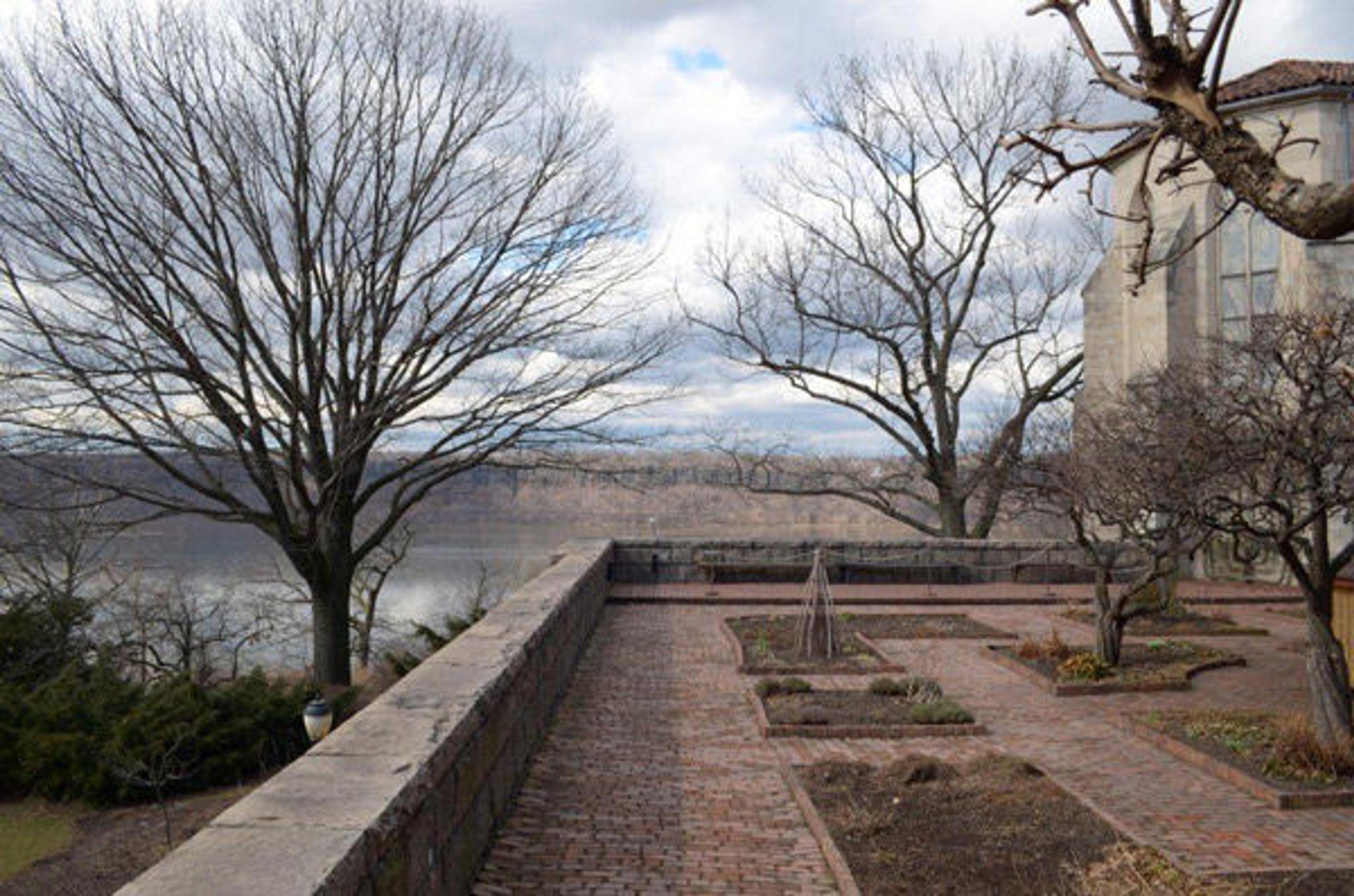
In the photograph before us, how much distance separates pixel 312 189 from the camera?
16.6m

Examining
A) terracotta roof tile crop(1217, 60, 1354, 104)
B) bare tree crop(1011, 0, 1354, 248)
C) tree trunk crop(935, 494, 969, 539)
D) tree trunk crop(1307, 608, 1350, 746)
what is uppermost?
terracotta roof tile crop(1217, 60, 1354, 104)

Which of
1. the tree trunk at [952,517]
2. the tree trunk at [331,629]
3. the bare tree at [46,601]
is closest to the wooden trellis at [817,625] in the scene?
the tree trunk at [331,629]

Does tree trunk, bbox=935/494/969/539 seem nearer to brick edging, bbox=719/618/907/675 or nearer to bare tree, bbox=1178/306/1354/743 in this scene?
brick edging, bbox=719/618/907/675

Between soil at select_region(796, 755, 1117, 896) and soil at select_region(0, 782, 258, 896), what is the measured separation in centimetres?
637

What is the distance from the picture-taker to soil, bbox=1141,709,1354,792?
6785 mm

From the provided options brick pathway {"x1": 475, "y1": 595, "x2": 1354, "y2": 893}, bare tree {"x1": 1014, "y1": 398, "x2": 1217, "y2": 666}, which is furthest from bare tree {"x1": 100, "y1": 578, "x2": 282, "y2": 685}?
→ bare tree {"x1": 1014, "y1": 398, "x2": 1217, "y2": 666}

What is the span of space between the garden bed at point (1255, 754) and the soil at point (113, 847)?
8124 mm

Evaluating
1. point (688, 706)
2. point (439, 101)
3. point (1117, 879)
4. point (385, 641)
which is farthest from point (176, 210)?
point (385, 641)

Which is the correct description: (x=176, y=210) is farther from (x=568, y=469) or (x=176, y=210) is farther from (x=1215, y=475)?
(x=1215, y=475)

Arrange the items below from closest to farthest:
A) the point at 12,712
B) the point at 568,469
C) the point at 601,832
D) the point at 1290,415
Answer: the point at 601,832 < the point at 1290,415 < the point at 12,712 < the point at 568,469

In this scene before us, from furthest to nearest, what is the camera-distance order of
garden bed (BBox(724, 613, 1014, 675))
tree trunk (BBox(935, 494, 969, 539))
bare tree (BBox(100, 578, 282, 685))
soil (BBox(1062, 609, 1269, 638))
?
tree trunk (BBox(935, 494, 969, 539)) < bare tree (BBox(100, 578, 282, 685)) < soil (BBox(1062, 609, 1269, 638)) < garden bed (BBox(724, 613, 1014, 675))

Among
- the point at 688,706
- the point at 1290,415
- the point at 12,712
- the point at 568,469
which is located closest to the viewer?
the point at 1290,415

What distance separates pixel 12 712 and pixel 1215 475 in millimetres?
13464

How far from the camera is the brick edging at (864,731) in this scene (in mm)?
8227
